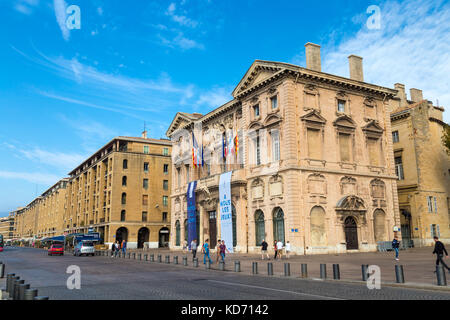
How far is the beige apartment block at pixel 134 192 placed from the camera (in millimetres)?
71438

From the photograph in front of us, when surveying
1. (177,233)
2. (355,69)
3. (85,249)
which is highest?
(355,69)

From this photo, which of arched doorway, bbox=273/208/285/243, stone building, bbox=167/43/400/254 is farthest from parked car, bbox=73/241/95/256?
arched doorway, bbox=273/208/285/243

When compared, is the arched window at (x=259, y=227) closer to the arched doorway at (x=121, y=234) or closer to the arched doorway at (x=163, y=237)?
the arched doorway at (x=121, y=234)

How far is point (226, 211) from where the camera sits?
41375 millimetres

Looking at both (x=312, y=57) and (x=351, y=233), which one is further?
(x=312, y=57)

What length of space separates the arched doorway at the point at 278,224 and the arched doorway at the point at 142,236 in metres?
42.4

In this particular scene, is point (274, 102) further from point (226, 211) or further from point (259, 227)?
point (226, 211)

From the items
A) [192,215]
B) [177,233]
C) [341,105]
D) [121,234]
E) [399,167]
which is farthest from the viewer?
[121,234]

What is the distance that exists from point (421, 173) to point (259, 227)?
20.4 meters

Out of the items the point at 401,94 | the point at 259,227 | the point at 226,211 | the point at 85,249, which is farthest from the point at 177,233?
the point at 401,94

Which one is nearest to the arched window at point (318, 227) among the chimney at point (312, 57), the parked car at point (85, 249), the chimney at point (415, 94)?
the chimney at point (312, 57)

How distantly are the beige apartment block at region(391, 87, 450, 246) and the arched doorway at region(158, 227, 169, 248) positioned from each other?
1706 inches

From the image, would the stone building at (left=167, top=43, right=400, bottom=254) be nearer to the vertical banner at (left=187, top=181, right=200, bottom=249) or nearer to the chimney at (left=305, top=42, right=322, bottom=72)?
the chimney at (left=305, top=42, right=322, bottom=72)

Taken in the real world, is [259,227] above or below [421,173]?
below
